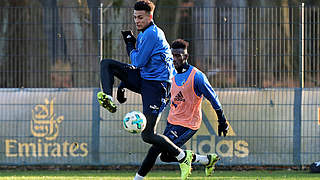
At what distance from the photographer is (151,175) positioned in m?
11.4

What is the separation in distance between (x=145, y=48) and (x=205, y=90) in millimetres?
1586

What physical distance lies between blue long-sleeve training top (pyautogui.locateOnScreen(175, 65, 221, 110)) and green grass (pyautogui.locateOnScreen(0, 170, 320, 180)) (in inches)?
72.3

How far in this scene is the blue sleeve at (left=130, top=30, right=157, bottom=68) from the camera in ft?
26.7

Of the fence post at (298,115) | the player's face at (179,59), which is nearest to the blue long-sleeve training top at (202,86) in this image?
the player's face at (179,59)

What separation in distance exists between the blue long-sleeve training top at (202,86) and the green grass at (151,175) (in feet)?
6.03

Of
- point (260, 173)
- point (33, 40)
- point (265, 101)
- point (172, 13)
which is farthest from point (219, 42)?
point (172, 13)

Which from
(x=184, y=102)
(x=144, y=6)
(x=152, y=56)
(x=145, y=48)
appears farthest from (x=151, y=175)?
(x=144, y=6)

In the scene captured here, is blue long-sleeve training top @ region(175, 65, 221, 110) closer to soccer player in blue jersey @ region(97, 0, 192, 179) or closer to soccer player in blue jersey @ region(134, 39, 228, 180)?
soccer player in blue jersey @ region(134, 39, 228, 180)

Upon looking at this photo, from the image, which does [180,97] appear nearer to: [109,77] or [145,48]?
[145,48]

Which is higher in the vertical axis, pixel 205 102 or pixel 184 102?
pixel 184 102

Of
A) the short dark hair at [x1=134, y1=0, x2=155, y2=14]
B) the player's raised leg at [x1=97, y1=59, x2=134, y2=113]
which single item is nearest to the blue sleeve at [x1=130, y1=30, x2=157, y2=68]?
the player's raised leg at [x1=97, y1=59, x2=134, y2=113]

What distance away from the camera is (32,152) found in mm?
12211

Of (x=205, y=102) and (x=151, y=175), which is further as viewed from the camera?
(x=205, y=102)

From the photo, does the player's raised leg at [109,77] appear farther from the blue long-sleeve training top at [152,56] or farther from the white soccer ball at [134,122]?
the white soccer ball at [134,122]
